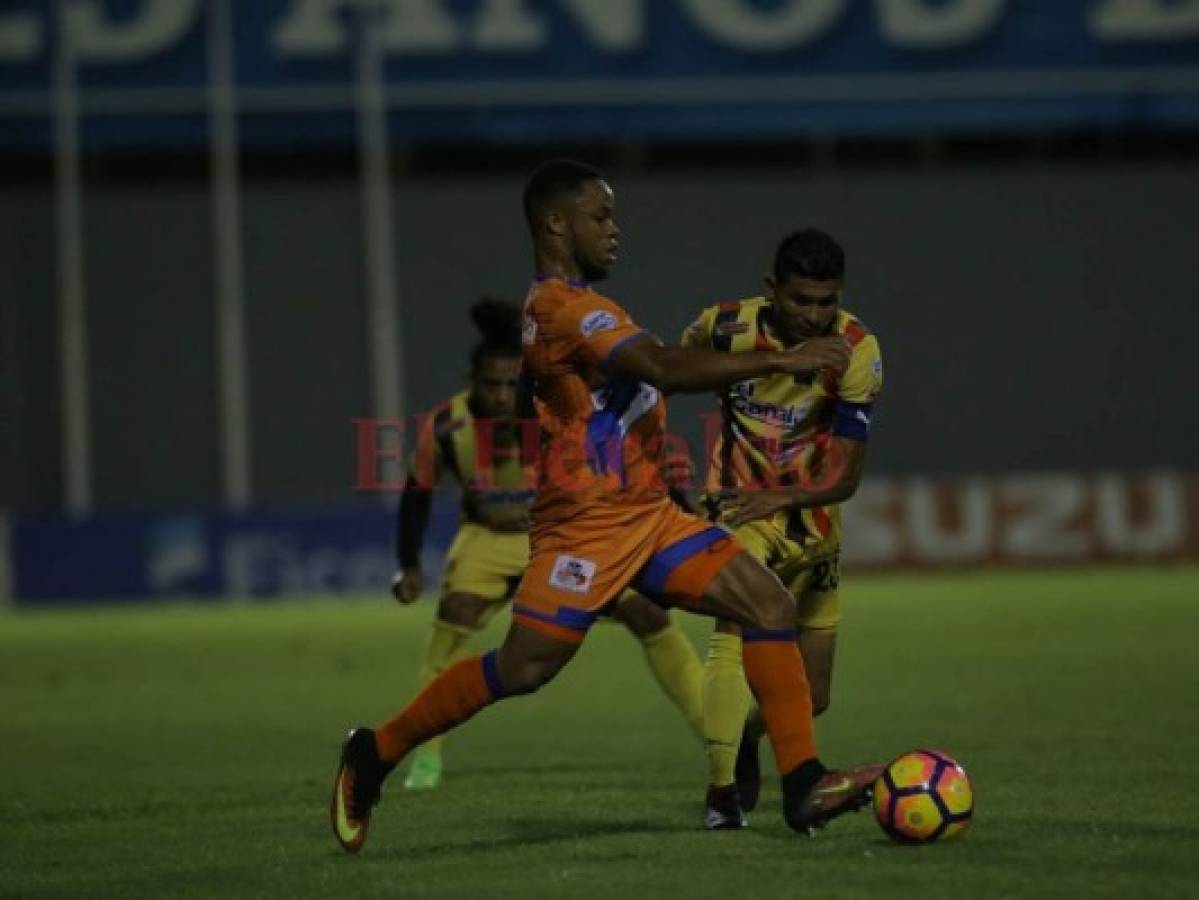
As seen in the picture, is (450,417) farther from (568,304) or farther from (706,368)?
(706,368)

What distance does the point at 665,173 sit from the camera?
114ft

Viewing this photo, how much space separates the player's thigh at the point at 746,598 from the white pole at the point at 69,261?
974 inches

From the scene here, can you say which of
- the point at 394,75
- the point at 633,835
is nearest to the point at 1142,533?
the point at 394,75

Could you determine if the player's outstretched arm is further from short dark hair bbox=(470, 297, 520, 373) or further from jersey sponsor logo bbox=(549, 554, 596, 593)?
short dark hair bbox=(470, 297, 520, 373)

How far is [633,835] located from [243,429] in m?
25.5

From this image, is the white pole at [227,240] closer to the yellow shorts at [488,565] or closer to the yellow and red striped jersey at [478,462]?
the yellow and red striped jersey at [478,462]

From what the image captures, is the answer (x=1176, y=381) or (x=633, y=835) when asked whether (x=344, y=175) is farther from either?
(x=633, y=835)

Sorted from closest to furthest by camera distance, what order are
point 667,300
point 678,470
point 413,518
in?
point 678,470 < point 413,518 < point 667,300

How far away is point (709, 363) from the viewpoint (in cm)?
809

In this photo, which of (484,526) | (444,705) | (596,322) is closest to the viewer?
(596,322)

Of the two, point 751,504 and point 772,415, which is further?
point 772,415

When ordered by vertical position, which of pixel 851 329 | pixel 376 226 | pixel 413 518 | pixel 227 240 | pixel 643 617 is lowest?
pixel 643 617

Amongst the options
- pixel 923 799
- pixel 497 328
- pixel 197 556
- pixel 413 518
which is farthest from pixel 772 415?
pixel 197 556

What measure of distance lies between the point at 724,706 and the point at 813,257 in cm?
169
